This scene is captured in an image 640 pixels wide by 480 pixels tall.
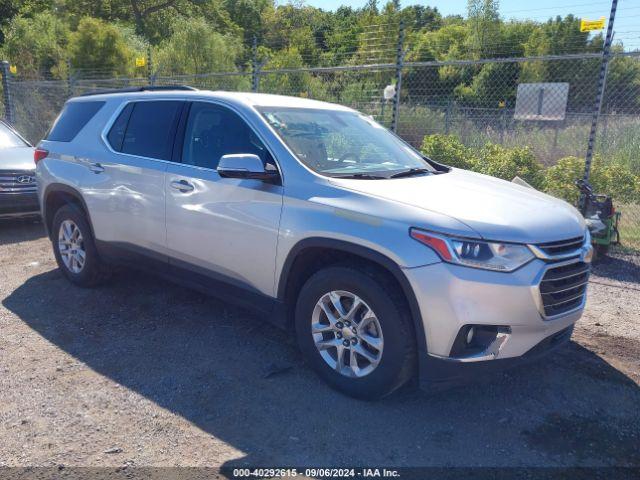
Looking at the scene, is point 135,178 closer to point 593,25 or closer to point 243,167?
point 243,167

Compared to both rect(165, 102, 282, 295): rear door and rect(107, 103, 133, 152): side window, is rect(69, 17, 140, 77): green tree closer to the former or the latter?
rect(107, 103, 133, 152): side window

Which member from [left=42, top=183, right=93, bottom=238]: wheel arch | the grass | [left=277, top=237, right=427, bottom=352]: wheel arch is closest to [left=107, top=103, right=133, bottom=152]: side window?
[left=42, top=183, right=93, bottom=238]: wheel arch

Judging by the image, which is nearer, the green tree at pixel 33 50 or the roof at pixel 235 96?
the roof at pixel 235 96

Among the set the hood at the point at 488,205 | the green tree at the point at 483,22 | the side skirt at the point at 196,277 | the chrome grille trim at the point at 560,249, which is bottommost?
the side skirt at the point at 196,277

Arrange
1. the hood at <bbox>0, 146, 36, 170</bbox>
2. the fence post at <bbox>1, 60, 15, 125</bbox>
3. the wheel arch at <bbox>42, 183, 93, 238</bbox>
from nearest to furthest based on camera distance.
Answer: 1. the wheel arch at <bbox>42, 183, 93, 238</bbox>
2. the hood at <bbox>0, 146, 36, 170</bbox>
3. the fence post at <bbox>1, 60, 15, 125</bbox>

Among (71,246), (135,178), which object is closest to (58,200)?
(71,246)

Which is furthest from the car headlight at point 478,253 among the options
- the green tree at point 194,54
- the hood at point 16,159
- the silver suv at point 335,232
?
the green tree at point 194,54

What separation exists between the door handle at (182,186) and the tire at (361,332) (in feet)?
4.04

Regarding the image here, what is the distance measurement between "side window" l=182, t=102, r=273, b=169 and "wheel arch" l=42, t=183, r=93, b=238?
150 centimetres

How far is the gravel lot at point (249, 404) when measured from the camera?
2.96 metres

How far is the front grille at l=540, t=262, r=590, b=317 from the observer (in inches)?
121

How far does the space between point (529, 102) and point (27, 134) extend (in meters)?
12.4

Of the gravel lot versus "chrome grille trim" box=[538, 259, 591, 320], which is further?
"chrome grille trim" box=[538, 259, 591, 320]

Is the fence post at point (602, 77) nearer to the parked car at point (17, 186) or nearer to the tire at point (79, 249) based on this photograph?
the tire at point (79, 249)
